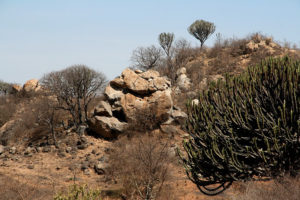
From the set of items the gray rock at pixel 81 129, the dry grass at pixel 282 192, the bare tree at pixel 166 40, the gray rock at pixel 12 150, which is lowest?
the gray rock at pixel 12 150

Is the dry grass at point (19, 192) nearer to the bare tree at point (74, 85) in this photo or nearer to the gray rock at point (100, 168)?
the gray rock at point (100, 168)

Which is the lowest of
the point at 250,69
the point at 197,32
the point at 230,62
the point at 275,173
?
the point at 275,173

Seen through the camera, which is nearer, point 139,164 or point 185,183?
point 139,164

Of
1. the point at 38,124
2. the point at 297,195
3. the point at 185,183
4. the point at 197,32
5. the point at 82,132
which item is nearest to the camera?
the point at 297,195

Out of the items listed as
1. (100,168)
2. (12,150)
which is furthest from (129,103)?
(12,150)

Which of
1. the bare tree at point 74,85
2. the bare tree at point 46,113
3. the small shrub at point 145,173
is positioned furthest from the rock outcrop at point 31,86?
the small shrub at point 145,173

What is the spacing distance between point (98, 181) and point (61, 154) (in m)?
4.81

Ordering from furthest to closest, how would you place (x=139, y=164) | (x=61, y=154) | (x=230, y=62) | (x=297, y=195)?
(x=230, y=62)
(x=61, y=154)
(x=139, y=164)
(x=297, y=195)

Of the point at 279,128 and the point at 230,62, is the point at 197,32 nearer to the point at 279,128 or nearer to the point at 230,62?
the point at 230,62

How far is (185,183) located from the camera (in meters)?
15.8

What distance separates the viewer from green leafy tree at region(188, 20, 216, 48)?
39531mm

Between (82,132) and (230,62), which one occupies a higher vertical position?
(230,62)

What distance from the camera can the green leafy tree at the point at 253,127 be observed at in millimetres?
8188

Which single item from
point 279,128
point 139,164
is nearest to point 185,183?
point 139,164
